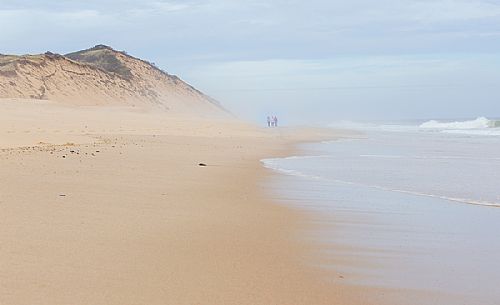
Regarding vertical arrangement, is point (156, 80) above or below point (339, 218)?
above

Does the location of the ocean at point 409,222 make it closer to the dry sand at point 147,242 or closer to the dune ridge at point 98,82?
the dry sand at point 147,242

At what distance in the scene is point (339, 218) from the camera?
24.6 ft

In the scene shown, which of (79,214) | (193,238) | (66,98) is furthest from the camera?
(66,98)

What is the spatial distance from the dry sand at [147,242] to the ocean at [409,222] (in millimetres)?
322

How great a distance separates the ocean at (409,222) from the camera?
15.7ft

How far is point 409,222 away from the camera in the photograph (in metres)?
7.19

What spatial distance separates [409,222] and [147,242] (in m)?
3.05

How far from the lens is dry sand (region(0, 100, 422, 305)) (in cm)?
419

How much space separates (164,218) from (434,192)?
15.8 ft

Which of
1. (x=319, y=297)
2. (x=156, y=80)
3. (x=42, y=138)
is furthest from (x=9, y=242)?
(x=156, y=80)

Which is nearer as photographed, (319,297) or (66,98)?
(319,297)

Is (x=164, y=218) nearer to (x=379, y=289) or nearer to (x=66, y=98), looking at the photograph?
(x=379, y=289)

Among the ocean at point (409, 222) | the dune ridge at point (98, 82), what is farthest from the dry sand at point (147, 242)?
the dune ridge at point (98, 82)

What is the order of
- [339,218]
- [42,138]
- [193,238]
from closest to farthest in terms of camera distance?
[193,238] < [339,218] < [42,138]
